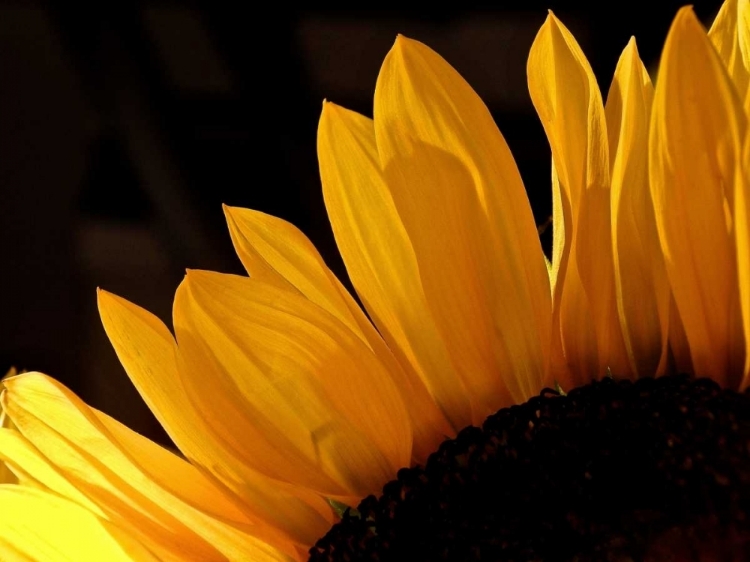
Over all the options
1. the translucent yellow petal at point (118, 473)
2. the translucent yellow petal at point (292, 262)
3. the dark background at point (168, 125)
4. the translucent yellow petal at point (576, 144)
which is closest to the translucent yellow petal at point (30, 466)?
the translucent yellow petal at point (118, 473)

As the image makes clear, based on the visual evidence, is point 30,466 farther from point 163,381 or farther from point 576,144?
point 576,144

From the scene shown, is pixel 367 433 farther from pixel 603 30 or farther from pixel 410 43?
pixel 603 30

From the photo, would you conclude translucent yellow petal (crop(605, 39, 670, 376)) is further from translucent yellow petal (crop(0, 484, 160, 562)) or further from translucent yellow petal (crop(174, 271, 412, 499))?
translucent yellow petal (crop(0, 484, 160, 562))

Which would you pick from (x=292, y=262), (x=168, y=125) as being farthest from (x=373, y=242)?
(x=168, y=125)

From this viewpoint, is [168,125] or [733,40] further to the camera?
[168,125]

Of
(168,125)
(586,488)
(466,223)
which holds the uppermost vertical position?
(168,125)

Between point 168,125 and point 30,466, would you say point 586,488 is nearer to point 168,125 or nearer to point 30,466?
point 30,466

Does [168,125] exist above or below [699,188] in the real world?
above
